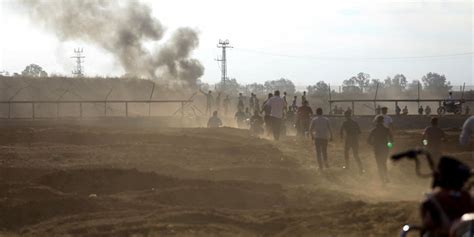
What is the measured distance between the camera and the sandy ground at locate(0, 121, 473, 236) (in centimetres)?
1262

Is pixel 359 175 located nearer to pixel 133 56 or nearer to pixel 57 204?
pixel 57 204

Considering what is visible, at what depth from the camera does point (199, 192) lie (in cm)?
1581

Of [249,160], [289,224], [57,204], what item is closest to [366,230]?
[289,224]

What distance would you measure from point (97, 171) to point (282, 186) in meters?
4.27

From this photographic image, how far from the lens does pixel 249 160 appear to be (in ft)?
73.5

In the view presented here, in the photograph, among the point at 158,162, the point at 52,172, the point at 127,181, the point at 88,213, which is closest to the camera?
the point at 88,213

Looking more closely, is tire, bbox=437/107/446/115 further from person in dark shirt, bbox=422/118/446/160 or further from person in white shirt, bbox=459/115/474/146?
person in white shirt, bbox=459/115/474/146

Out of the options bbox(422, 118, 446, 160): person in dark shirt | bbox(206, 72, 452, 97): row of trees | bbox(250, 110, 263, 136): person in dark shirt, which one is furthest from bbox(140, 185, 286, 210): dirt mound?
bbox(206, 72, 452, 97): row of trees

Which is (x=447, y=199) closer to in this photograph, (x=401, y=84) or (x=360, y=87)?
(x=360, y=87)

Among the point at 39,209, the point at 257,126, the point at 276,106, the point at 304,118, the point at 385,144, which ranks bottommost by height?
the point at 39,209

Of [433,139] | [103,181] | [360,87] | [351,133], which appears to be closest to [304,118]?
[351,133]

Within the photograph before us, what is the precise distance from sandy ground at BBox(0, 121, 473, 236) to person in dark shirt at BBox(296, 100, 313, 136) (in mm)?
1413

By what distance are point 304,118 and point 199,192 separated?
1263cm

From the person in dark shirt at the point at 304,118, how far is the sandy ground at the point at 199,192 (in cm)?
141
